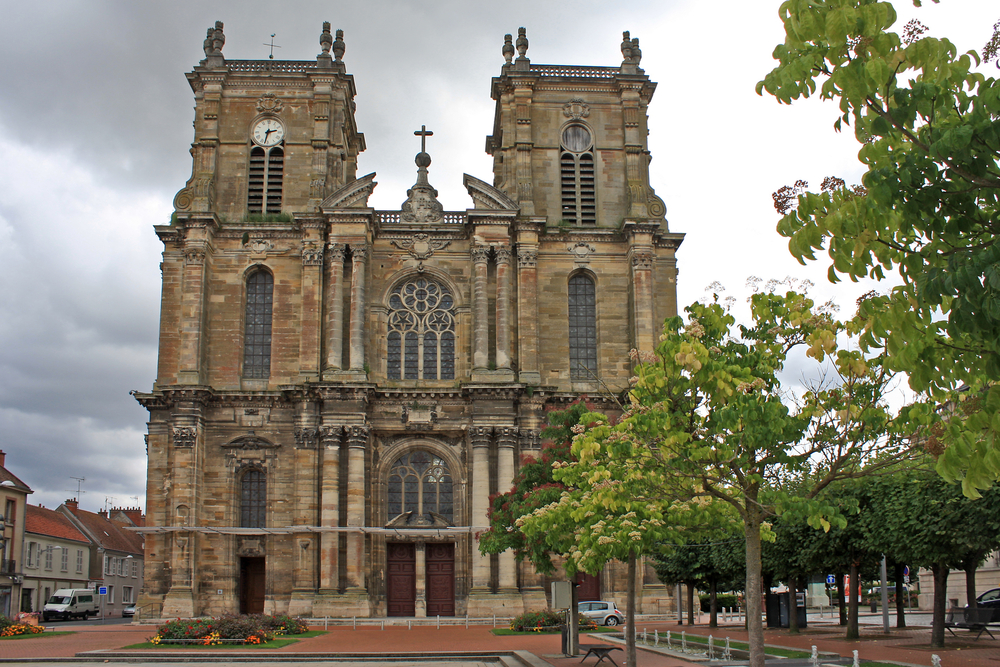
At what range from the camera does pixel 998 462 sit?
6293 millimetres

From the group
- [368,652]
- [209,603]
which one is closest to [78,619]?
[209,603]

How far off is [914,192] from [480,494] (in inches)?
1189

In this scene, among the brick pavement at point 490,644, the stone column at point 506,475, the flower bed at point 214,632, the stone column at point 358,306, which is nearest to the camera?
the brick pavement at point 490,644

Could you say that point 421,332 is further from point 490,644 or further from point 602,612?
point 490,644

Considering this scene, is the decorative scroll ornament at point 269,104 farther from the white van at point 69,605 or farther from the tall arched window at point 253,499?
the white van at point 69,605

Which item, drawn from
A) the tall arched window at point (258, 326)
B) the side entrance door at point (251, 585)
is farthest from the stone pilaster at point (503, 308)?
the side entrance door at point (251, 585)

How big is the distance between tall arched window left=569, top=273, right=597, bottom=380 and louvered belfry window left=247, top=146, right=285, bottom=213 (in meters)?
13.3

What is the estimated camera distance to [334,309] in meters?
37.2

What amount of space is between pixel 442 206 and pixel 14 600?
105ft

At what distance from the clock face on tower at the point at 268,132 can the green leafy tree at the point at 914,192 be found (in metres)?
36.4

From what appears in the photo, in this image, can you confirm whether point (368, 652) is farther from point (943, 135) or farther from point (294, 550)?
point (943, 135)

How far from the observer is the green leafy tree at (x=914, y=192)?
6.16 meters

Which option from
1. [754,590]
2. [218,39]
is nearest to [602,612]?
[754,590]

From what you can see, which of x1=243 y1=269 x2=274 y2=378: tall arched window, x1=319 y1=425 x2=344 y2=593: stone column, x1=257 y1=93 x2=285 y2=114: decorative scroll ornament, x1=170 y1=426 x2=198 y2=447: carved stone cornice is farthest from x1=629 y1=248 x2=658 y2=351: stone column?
x1=170 y1=426 x2=198 y2=447: carved stone cornice
